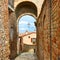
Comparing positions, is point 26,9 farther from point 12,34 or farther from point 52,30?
point 52,30

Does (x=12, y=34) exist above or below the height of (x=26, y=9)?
below

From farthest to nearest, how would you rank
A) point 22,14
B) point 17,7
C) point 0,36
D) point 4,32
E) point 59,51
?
point 22,14 < point 17,7 < point 4,32 < point 0,36 < point 59,51

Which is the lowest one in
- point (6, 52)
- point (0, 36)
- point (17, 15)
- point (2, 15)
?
point (6, 52)

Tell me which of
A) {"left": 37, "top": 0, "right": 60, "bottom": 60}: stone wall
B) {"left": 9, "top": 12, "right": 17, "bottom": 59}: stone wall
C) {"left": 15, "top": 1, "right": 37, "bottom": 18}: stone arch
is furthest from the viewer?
{"left": 15, "top": 1, "right": 37, "bottom": 18}: stone arch

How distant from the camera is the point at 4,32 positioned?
6523 millimetres

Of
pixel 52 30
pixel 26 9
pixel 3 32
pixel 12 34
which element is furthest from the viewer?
pixel 26 9

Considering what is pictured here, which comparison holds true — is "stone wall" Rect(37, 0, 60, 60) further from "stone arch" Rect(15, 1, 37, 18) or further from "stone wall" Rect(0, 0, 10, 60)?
"stone arch" Rect(15, 1, 37, 18)

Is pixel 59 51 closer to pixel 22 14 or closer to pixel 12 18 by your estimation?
pixel 12 18

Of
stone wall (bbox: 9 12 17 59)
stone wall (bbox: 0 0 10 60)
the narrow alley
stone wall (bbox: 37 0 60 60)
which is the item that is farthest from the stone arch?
stone wall (bbox: 37 0 60 60)

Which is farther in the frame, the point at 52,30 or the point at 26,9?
the point at 26,9

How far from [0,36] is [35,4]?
36.8ft

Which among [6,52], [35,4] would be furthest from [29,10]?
[6,52]

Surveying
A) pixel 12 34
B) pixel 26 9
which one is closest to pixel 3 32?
pixel 12 34

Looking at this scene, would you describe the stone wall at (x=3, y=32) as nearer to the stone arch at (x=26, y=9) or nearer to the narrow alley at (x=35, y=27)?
the narrow alley at (x=35, y=27)
